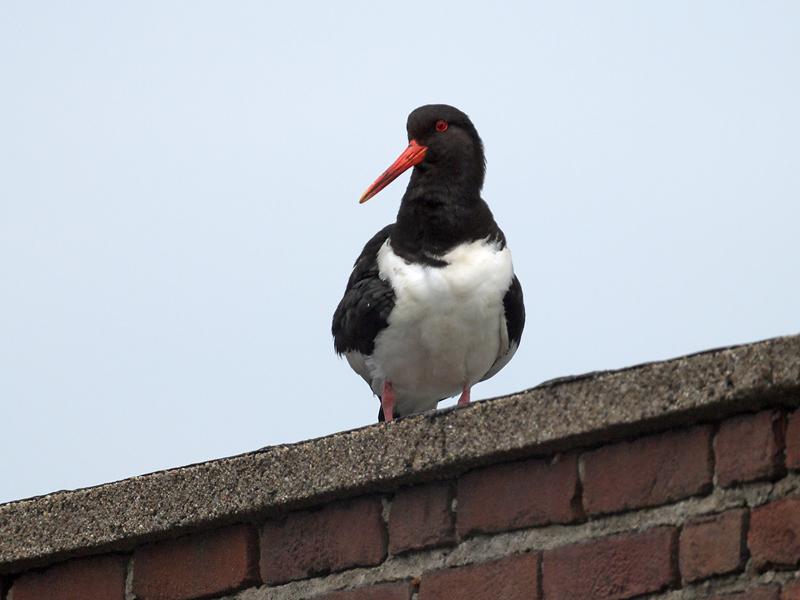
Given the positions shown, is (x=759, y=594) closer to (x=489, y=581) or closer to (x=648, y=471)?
(x=648, y=471)

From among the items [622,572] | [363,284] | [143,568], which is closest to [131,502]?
[143,568]

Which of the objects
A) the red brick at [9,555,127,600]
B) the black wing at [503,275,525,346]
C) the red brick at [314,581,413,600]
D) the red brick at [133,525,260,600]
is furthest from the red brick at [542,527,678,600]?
the black wing at [503,275,525,346]

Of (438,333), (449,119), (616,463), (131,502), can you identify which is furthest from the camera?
(449,119)

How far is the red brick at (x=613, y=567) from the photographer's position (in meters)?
3.49

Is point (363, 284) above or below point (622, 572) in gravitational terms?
above

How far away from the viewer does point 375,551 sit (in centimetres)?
396

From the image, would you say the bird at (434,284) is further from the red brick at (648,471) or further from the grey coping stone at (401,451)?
the red brick at (648,471)

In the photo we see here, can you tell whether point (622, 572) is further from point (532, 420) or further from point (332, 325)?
point (332, 325)

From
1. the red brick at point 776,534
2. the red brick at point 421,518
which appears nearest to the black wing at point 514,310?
the red brick at point 421,518

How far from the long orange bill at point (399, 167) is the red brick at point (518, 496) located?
3989 mm

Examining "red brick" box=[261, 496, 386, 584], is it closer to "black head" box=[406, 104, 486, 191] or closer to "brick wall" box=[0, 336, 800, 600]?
"brick wall" box=[0, 336, 800, 600]

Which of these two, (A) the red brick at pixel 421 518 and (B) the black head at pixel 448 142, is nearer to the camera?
(A) the red brick at pixel 421 518

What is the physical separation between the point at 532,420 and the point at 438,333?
3669 millimetres

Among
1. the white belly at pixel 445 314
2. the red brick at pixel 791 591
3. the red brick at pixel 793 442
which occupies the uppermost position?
the white belly at pixel 445 314
